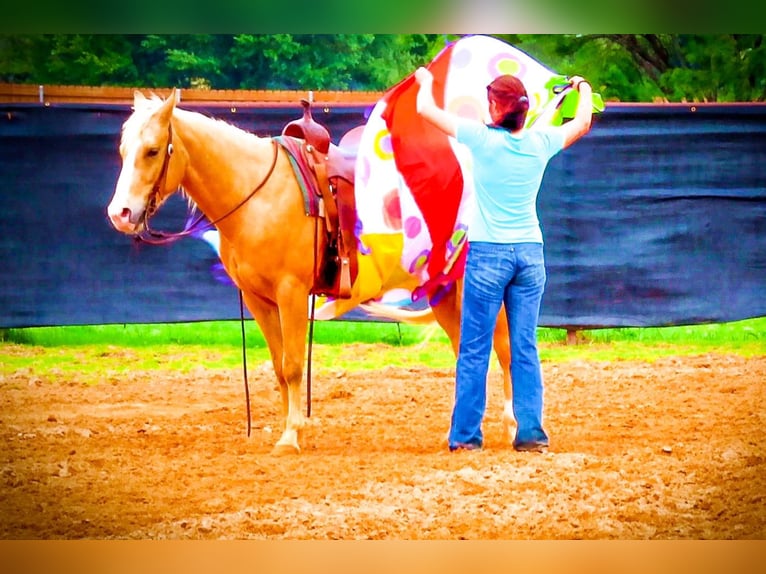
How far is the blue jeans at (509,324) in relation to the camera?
17.1ft

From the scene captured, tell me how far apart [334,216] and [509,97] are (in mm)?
893

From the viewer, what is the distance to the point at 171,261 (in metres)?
7.54

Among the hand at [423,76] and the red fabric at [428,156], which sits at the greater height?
the hand at [423,76]

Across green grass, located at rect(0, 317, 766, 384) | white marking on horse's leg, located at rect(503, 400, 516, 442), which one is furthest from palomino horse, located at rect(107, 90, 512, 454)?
green grass, located at rect(0, 317, 766, 384)

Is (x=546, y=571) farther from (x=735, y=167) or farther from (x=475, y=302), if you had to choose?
(x=735, y=167)

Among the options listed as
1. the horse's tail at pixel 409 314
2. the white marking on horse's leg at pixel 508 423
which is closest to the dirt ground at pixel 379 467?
the white marking on horse's leg at pixel 508 423

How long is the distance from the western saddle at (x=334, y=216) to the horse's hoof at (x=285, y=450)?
2.12 feet

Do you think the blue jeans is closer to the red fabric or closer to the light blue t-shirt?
the light blue t-shirt

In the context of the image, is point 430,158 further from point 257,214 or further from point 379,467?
point 379,467

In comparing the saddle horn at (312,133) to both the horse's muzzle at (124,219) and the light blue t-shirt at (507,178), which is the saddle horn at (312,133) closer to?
the light blue t-shirt at (507,178)

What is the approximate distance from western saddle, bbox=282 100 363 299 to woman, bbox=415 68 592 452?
1.74ft

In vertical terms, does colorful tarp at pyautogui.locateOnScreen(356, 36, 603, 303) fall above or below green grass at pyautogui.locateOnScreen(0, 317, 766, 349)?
above

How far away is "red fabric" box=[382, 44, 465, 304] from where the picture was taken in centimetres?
547
